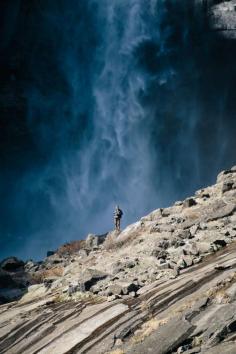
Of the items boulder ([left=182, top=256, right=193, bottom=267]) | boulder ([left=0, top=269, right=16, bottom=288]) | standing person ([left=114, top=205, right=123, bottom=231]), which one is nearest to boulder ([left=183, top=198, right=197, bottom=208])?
standing person ([left=114, top=205, right=123, bottom=231])

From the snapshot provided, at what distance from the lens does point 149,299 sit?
18000 mm

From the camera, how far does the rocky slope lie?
41.1ft

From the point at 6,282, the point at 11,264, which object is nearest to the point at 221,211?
the point at 6,282

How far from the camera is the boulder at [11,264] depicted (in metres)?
47.3

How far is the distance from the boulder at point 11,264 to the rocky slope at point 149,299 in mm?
10729

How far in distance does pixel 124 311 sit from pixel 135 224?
76.7ft

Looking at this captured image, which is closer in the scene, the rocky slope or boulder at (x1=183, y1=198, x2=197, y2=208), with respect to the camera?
the rocky slope

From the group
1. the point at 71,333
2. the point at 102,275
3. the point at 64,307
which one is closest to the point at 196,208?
the point at 102,275

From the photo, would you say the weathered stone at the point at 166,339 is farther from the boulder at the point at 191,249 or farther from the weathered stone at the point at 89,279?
the weathered stone at the point at 89,279

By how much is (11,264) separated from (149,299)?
34.2m

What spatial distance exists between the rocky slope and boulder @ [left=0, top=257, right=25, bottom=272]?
10.7 meters

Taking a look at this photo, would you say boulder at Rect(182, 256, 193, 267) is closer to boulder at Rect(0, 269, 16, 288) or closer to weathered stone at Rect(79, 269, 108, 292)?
weathered stone at Rect(79, 269, 108, 292)

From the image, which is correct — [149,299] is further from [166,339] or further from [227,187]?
[227,187]

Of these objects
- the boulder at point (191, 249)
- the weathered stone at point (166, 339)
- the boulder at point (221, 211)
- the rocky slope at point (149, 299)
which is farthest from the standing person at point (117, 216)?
the weathered stone at point (166, 339)
